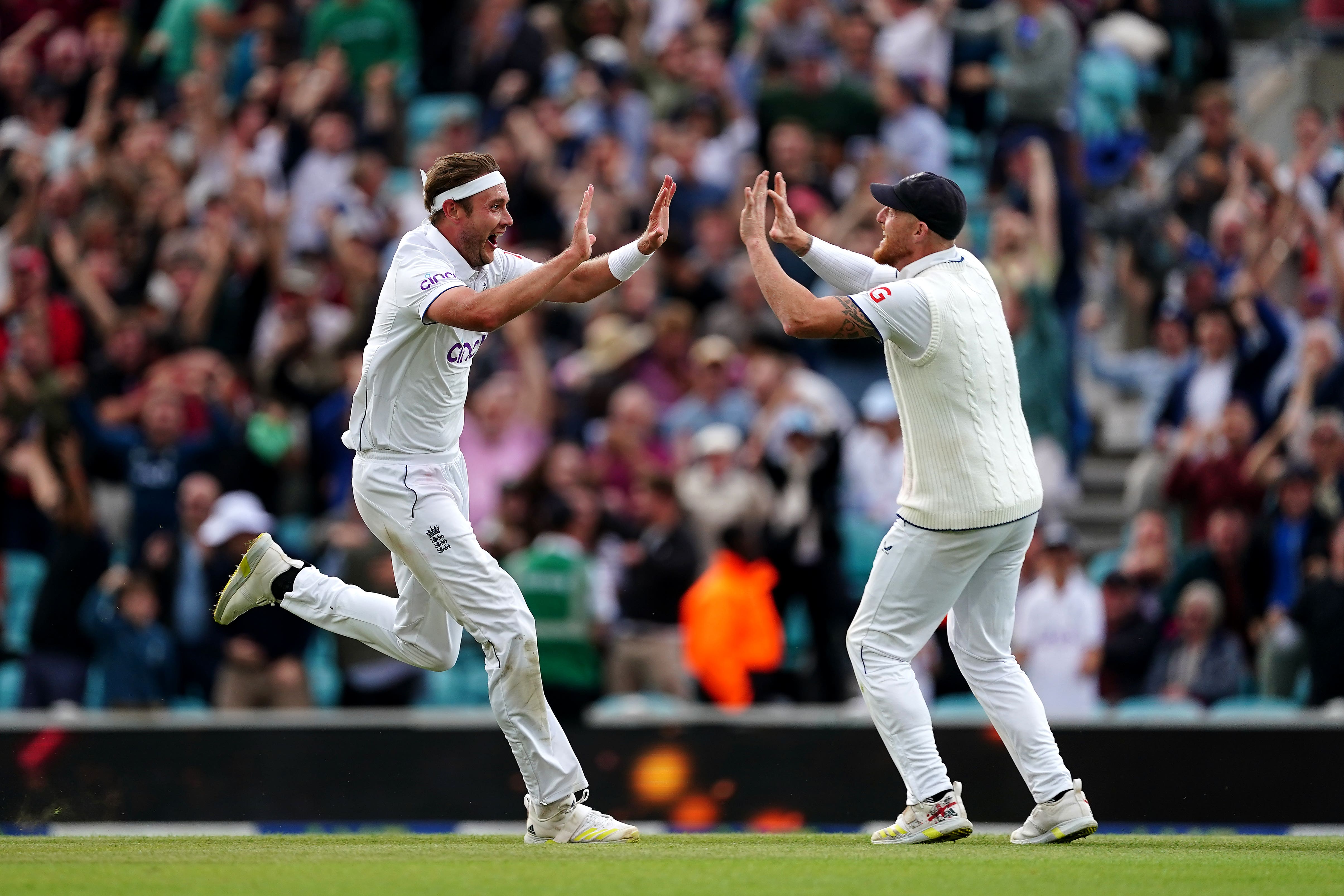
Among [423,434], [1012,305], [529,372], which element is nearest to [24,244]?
[529,372]

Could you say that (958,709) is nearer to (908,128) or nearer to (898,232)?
(898,232)

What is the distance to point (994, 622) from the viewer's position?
791cm

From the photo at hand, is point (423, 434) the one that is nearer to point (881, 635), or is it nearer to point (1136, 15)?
point (881, 635)

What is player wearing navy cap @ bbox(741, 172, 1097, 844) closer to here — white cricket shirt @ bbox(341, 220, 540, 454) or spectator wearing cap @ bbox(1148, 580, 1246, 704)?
white cricket shirt @ bbox(341, 220, 540, 454)

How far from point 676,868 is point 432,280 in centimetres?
243

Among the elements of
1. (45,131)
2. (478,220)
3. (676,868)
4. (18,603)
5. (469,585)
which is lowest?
(18,603)

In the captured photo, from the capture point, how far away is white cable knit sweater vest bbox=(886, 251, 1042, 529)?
7641mm

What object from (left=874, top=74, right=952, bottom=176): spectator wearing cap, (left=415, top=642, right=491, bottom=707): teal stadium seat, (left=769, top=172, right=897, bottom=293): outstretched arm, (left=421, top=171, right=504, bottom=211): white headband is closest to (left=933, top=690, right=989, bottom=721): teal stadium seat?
(left=415, top=642, right=491, bottom=707): teal stadium seat

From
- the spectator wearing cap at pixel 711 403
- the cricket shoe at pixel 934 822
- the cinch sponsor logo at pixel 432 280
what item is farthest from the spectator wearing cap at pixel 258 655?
the cricket shoe at pixel 934 822

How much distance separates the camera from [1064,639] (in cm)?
1176

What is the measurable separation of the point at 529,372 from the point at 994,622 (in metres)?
6.28

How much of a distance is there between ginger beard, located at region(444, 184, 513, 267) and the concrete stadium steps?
678cm

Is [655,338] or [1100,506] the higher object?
[655,338]

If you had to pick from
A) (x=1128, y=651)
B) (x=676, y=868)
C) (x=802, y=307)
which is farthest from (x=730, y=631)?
(x=676, y=868)
